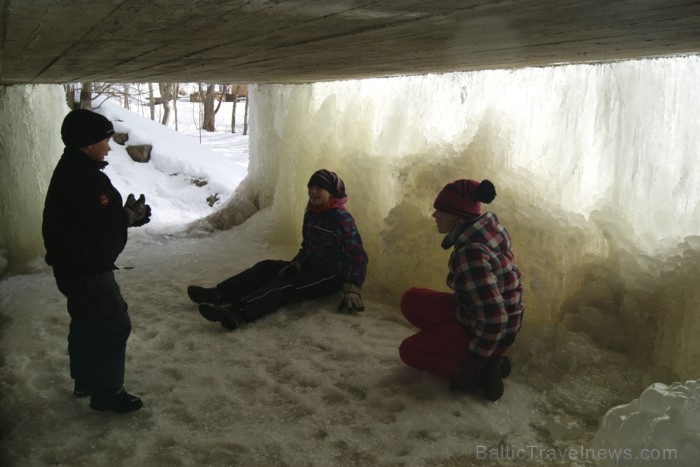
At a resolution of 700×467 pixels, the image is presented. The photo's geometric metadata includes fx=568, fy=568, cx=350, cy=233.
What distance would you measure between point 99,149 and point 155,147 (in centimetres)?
1056

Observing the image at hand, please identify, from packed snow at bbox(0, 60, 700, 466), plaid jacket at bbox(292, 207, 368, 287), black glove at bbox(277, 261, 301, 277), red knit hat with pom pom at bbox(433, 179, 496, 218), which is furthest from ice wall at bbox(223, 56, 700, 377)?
red knit hat with pom pom at bbox(433, 179, 496, 218)

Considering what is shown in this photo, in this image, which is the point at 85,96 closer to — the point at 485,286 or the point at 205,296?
the point at 205,296

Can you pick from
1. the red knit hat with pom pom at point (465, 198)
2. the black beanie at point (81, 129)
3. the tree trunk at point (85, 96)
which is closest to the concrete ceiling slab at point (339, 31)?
the black beanie at point (81, 129)

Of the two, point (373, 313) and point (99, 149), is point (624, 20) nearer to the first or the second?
point (99, 149)

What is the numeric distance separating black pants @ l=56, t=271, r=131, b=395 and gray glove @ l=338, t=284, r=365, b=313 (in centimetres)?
171

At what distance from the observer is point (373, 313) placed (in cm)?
418

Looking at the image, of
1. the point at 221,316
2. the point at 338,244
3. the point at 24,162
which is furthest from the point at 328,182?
the point at 24,162

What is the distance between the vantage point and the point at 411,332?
3818 mm

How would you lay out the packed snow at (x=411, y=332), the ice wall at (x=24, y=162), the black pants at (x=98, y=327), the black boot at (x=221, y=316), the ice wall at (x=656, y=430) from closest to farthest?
the ice wall at (x=656, y=430) < the packed snow at (x=411, y=332) < the black pants at (x=98, y=327) < the black boot at (x=221, y=316) < the ice wall at (x=24, y=162)

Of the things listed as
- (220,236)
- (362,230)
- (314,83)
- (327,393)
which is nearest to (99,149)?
(327,393)

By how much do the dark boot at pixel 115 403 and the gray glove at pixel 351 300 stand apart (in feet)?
5.52

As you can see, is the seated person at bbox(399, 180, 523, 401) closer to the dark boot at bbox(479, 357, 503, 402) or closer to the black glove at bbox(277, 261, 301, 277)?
the dark boot at bbox(479, 357, 503, 402)

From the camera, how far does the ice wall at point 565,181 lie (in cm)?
321

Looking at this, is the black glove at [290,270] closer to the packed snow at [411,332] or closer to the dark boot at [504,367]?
the packed snow at [411,332]
